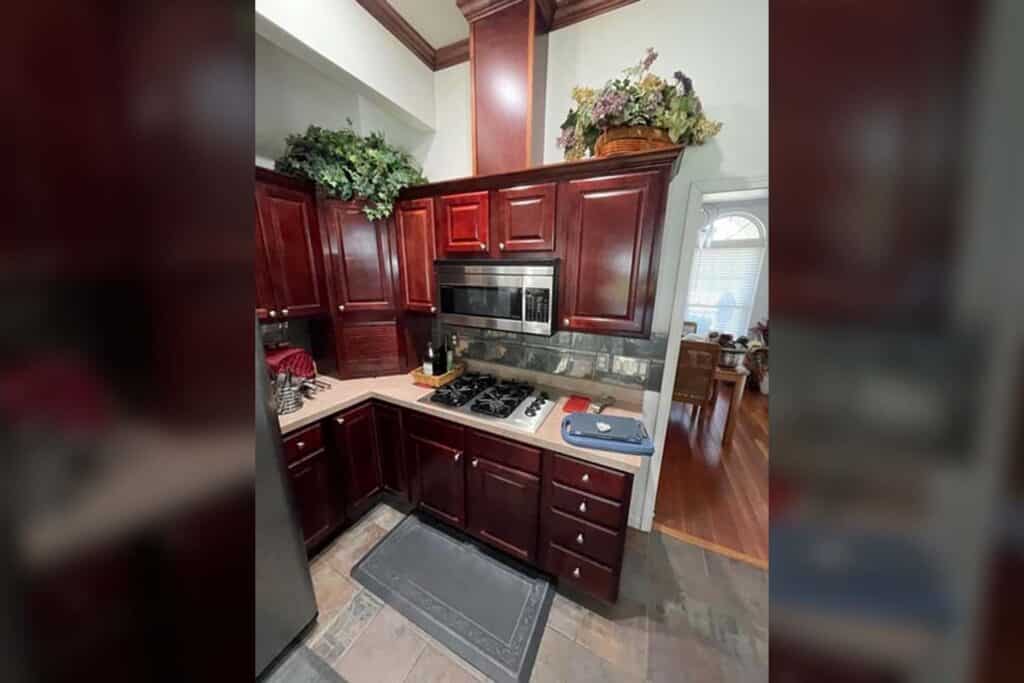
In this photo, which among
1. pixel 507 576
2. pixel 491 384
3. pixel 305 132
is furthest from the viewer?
pixel 491 384

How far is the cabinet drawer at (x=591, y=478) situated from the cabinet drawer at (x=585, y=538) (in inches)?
5.8

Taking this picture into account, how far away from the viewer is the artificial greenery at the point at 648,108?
1.33 meters

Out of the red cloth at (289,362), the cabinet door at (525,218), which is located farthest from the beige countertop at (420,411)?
A: the cabinet door at (525,218)

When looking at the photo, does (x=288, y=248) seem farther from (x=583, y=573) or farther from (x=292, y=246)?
(x=583, y=573)

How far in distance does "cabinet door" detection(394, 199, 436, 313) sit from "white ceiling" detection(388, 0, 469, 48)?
Result: 0.80 m

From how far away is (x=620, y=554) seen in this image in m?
1.37

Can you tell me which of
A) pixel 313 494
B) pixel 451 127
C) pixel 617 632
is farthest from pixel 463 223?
pixel 617 632

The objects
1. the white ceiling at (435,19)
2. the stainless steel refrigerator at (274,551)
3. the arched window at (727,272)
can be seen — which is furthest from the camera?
the arched window at (727,272)

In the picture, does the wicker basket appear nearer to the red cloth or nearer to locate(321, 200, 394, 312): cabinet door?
locate(321, 200, 394, 312): cabinet door

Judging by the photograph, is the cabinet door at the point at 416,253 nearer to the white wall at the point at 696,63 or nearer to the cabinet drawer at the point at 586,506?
the white wall at the point at 696,63
